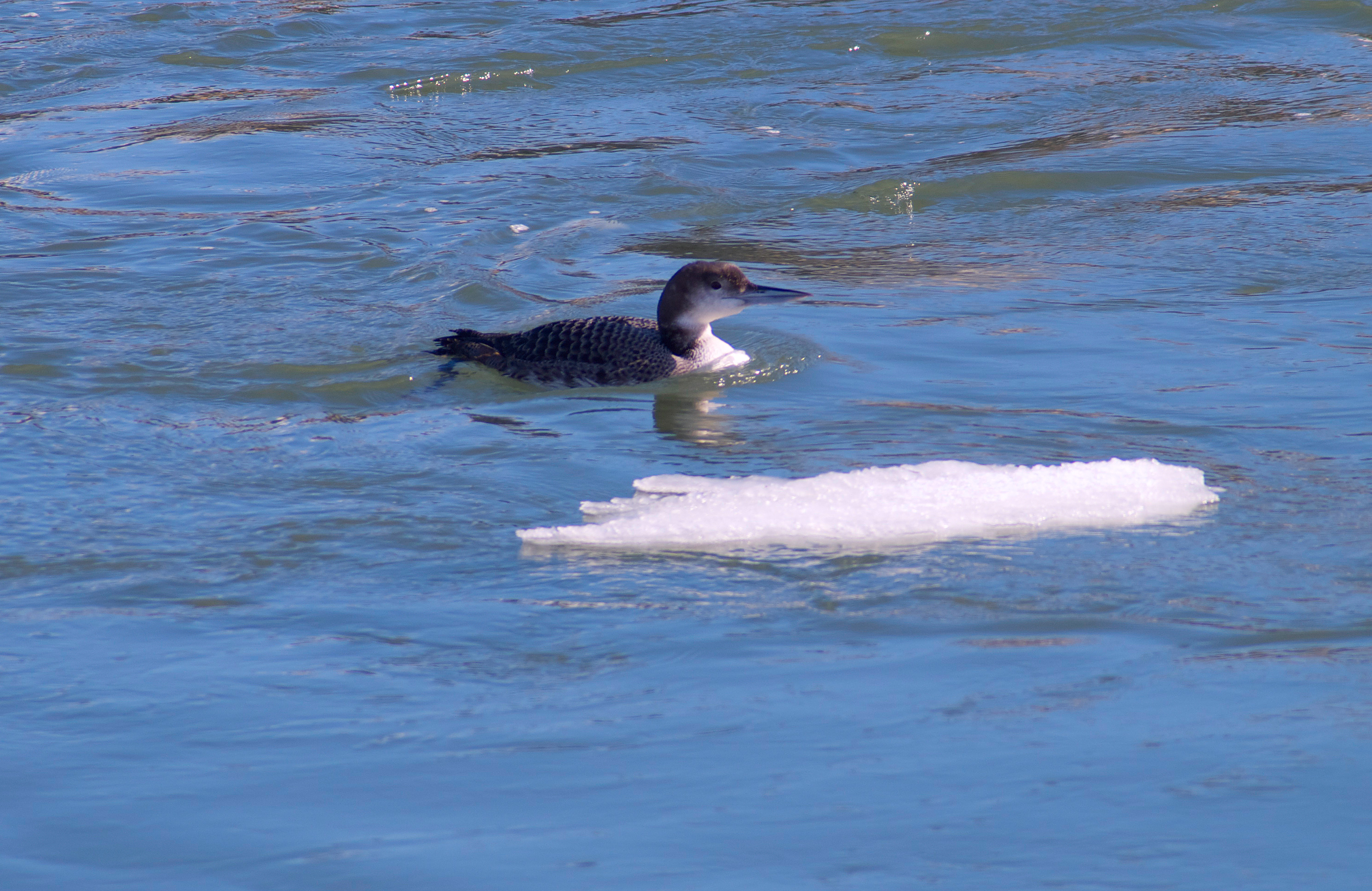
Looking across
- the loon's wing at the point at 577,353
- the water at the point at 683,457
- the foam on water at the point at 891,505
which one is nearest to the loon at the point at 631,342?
the loon's wing at the point at 577,353

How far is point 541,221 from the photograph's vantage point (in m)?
Answer: 11.4

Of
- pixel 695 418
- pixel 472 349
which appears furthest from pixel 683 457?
pixel 472 349

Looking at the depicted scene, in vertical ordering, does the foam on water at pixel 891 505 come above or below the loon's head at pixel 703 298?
below

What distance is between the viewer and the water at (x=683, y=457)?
3533 mm

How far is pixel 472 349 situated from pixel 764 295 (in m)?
1.53

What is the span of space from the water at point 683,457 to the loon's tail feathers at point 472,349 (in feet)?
0.40

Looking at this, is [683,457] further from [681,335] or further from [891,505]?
[681,335]

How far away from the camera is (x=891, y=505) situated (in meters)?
5.65

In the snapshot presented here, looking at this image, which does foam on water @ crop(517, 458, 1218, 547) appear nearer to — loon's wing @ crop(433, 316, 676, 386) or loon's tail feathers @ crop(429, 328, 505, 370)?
loon's wing @ crop(433, 316, 676, 386)

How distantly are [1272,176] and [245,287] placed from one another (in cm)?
723

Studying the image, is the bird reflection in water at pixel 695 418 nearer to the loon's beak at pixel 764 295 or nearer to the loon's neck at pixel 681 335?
the loon's neck at pixel 681 335

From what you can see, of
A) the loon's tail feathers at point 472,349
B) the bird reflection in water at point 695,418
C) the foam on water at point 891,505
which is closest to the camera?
the foam on water at point 891,505

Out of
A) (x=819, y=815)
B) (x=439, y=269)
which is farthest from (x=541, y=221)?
(x=819, y=815)

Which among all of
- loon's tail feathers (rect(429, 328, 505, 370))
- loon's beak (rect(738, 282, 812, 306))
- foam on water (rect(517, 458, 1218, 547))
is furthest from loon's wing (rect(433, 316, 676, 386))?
foam on water (rect(517, 458, 1218, 547))
